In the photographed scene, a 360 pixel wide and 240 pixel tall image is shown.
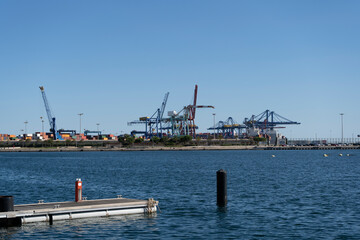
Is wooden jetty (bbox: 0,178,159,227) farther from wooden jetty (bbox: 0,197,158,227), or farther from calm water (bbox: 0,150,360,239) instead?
calm water (bbox: 0,150,360,239)

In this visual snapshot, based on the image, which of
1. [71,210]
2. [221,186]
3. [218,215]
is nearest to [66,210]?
[71,210]

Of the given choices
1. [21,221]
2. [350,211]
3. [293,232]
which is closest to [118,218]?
[21,221]

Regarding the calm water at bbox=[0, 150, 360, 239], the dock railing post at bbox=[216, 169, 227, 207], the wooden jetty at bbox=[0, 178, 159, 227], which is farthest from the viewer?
the dock railing post at bbox=[216, 169, 227, 207]

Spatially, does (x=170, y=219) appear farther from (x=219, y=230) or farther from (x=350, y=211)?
(x=350, y=211)

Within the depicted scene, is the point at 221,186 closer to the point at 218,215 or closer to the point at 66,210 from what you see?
the point at 218,215

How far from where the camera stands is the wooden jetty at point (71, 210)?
81.1ft

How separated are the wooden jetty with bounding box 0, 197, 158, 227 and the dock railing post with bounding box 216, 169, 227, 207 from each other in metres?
4.26

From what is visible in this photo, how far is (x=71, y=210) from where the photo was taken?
26.2 meters

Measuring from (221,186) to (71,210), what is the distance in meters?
9.66

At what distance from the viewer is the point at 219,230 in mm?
25359

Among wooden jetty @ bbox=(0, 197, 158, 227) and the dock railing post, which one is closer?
wooden jetty @ bbox=(0, 197, 158, 227)

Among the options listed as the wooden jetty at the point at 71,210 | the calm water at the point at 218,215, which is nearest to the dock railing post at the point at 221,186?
the calm water at the point at 218,215

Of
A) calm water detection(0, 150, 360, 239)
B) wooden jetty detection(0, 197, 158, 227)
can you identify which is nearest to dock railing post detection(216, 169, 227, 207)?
calm water detection(0, 150, 360, 239)

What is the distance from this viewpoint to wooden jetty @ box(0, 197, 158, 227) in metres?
24.7
